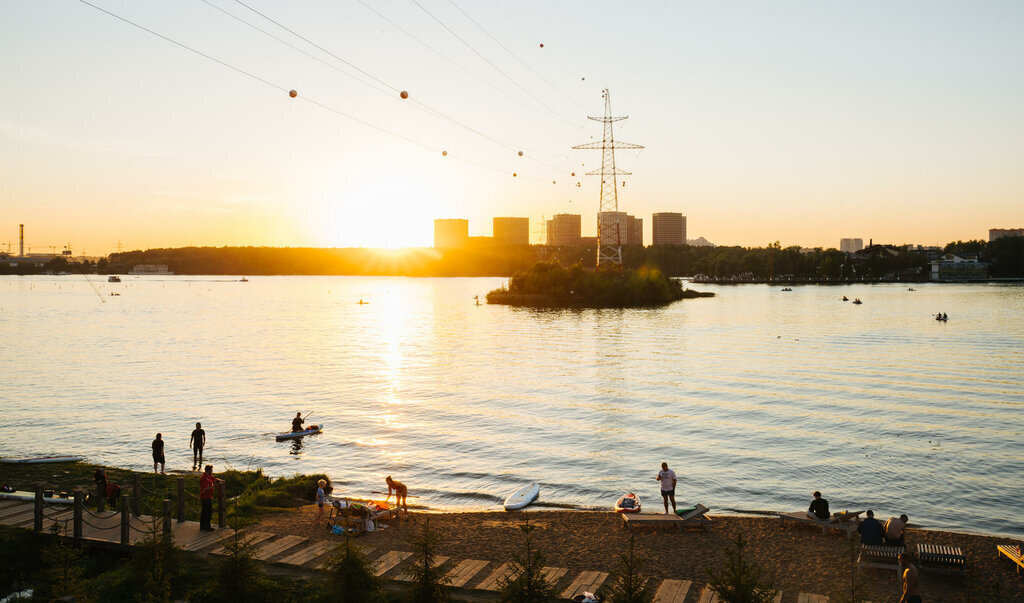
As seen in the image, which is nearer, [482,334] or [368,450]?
[368,450]

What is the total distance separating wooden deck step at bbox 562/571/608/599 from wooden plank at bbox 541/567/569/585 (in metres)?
0.45

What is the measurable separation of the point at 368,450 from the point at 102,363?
184ft

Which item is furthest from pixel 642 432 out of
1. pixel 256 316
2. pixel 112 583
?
pixel 256 316

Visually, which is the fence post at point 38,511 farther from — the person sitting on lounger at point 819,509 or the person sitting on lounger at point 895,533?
the person sitting on lounger at point 895,533

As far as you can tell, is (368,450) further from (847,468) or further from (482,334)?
(482,334)

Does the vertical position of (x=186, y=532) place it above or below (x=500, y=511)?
above

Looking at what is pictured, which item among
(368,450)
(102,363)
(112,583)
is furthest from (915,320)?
(112,583)

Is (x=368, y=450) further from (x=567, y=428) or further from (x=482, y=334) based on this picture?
(x=482, y=334)

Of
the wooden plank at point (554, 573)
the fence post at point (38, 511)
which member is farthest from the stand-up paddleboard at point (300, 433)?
the wooden plank at point (554, 573)

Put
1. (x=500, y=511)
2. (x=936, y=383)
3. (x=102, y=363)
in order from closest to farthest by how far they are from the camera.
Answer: (x=500, y=511) < (x=936, y=383) < (x=102, y=363)

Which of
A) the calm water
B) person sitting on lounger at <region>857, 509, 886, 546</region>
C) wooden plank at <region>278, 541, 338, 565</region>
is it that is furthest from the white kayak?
person sitting on lounger at <region>857, 509, 886, 546</region>

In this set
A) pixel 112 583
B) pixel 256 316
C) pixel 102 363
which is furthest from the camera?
pixel 256 316

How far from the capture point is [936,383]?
6178 centimetres

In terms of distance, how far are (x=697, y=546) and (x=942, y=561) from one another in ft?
21.9
